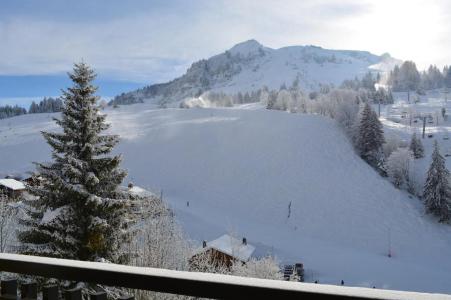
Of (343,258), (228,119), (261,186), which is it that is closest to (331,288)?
(343,258)

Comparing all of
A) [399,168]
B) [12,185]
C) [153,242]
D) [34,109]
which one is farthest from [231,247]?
[34,109]

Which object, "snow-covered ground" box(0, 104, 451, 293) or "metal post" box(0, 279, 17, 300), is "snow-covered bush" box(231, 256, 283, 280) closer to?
"snow-covered ground" box(0, 104, 451, 293)

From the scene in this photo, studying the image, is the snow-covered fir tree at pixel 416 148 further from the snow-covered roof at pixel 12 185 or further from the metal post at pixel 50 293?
the metal post at pixel 50 293

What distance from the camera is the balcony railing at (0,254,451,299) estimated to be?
171 cm

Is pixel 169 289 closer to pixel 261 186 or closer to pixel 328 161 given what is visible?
pixel 261 186

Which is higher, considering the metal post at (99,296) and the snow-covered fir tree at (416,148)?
the metal post at (99,296)

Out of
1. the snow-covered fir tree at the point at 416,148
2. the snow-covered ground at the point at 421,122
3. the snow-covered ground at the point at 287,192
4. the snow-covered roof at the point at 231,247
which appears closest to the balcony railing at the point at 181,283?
the snow-covered roof at the point at 231,247

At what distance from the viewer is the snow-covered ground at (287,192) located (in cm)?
4234

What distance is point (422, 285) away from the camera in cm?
3662

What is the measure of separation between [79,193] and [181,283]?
1434 centimetres

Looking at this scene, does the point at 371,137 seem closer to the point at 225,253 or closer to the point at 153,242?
the point at 225,253

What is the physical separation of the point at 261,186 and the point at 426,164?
27.7 metres

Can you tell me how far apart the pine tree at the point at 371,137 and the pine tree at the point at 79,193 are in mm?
56504

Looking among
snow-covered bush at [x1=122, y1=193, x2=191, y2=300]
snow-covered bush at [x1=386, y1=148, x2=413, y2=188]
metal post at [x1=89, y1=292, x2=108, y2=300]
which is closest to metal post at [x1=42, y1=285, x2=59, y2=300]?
metal post at [x1=89, y1=292, x2=108, y2=300]
